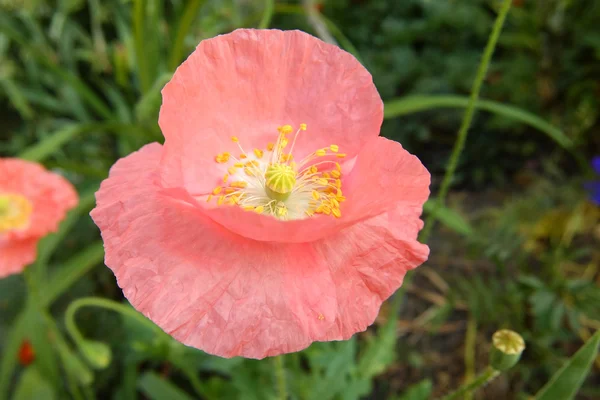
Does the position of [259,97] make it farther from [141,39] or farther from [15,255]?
[141,39]

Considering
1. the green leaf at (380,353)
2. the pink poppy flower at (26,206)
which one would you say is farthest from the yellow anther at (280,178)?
the pink poppy flower at (26,206)

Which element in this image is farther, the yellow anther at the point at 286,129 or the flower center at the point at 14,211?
the flower center at the point at 14,211

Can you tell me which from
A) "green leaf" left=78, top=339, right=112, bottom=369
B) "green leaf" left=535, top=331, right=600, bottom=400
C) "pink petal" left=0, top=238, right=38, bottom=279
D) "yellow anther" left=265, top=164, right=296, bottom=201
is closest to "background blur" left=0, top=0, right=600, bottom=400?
"green leaf" left=78, top=339, right=112, bottom=369

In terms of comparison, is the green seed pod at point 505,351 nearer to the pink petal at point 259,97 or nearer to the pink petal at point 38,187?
the pink petal at point 259,97

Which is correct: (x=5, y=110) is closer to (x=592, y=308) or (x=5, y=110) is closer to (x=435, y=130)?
(x=435, y=130)

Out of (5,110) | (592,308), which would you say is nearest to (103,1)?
(5,110)

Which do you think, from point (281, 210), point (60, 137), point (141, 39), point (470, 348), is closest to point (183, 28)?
point (141, 39)

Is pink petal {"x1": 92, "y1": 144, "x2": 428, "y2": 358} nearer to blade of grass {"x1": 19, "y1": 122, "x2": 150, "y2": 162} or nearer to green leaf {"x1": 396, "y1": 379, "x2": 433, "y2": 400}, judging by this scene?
green leaf {"x1": 396, "y1": 379, "x2": 433, "y2": 400}

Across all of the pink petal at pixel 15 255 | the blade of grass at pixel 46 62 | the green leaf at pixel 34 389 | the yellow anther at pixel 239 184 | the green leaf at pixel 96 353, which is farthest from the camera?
the blade of grass at pixel 46 62

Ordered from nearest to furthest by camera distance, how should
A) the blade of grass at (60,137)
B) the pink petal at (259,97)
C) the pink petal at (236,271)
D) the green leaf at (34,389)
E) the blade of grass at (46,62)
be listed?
the pink petal at (236,271) → the pink petal at (259,97) → the green leaf at (34,389) → the blade of grass at (60,137) → the blade of grass at (46,62)
